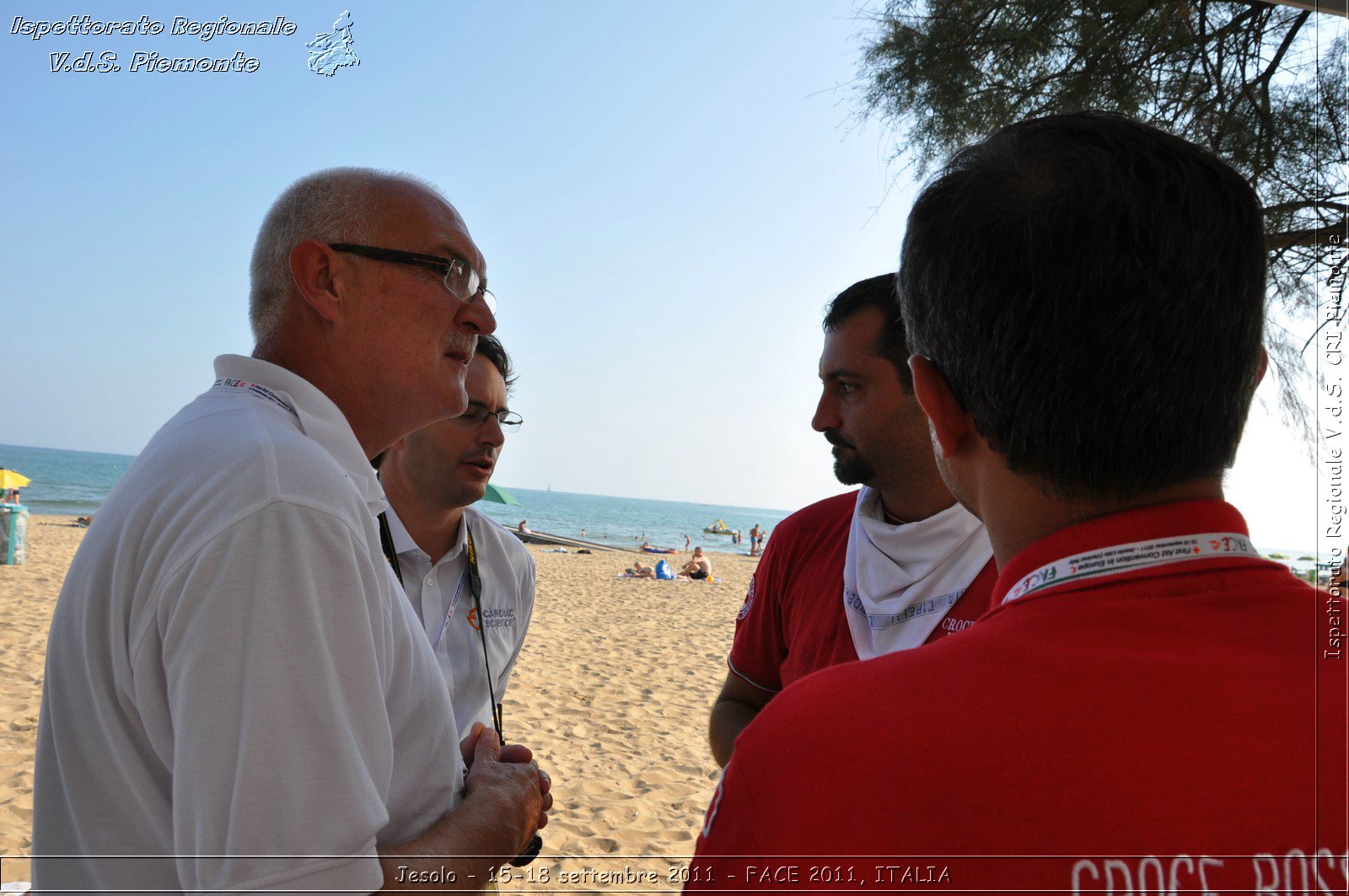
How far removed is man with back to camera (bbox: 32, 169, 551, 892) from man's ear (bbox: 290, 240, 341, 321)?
0.19m

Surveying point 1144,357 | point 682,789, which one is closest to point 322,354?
point 1144,357

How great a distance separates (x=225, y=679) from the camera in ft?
3.47

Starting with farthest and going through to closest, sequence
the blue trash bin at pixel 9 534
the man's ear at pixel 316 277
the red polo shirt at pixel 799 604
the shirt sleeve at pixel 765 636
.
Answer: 1. the blue trash bin at pixel 9 534
2. the shirt sleeve at pixel 765 636
3. the red polo shirt at pixel 799 604
4. the man's ear at pixel 316 277

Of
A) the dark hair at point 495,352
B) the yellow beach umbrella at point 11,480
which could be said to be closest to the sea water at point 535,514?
the yellow beach umbrella at point 11,480

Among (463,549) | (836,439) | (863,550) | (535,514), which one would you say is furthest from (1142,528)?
(535,514)

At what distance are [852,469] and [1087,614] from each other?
1.83m

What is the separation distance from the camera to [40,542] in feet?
60.1

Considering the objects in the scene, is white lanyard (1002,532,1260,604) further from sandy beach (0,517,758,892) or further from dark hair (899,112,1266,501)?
sandy beach (0,517,758,892)

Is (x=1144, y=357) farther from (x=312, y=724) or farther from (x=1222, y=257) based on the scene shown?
(x=312, y=724)

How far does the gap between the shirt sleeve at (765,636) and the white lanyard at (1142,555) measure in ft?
5.66

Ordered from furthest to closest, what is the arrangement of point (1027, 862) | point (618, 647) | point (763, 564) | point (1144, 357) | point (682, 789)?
point (618, 647), point (682, 789), point (763, 564), point (1144, 357), point (1027, 862)

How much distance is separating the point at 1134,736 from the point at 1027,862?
14cm

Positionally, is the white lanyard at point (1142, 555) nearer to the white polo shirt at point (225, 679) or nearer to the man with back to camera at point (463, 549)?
the white polo shirt at point (225, 679)

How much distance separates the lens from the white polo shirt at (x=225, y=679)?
3.44 feet
